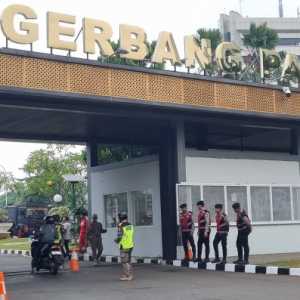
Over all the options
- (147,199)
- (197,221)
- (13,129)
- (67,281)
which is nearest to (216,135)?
(147,199)

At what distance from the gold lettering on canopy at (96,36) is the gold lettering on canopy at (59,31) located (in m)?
0.32

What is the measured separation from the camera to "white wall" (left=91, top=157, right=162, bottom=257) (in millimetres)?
18609

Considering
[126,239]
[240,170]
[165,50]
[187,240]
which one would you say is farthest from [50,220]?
[240,170]

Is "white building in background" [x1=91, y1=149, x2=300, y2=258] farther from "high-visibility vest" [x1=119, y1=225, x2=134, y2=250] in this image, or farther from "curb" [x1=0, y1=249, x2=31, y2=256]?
"curb" [x1=0, y1=249, x2=31, y2=256]

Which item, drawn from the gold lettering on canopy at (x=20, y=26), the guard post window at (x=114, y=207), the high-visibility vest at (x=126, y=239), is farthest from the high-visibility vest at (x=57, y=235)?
the guard post window at (x=114, y=207)

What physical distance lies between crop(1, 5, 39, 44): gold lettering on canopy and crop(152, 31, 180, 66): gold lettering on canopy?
3207mm

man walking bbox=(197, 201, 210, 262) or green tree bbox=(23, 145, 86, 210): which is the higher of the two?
green tree bbox=(23, 145, 86, 210)

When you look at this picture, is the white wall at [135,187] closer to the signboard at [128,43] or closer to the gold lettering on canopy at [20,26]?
the signboard at [128,43]

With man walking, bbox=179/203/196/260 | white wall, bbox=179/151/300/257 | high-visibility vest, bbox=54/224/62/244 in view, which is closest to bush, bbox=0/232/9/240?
white wall, bbox=179/151/300/257

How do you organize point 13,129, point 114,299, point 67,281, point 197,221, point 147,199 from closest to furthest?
point 114,299, point 67,281, point 197,221, point 13,129, point 147,199

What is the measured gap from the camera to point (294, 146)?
801 inches

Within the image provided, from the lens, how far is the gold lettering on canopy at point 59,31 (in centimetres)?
1381

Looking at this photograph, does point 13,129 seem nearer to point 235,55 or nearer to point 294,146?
point 235,55

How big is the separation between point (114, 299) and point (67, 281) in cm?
352
